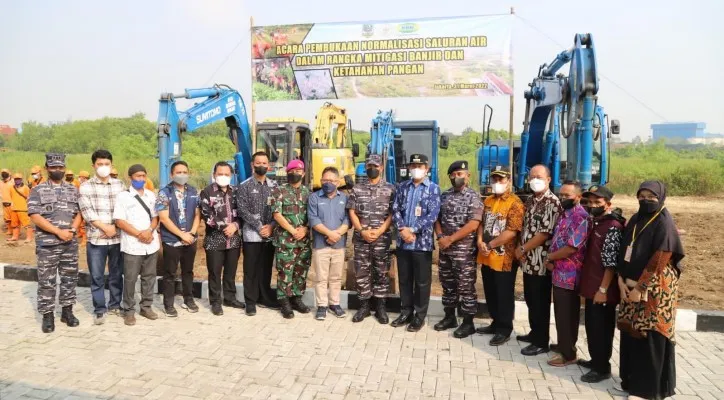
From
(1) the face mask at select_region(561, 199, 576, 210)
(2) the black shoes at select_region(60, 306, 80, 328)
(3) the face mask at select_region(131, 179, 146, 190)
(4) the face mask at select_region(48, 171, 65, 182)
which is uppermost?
(4) the face mask at select_region(48, 171, 65, 182)

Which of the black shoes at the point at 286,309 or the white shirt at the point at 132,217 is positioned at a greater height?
the white shirt at the point at 132,217

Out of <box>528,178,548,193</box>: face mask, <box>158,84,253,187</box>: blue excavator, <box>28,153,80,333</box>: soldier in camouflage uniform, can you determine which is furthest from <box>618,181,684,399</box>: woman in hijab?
<box>158,84,253,187</box>: blue excavator

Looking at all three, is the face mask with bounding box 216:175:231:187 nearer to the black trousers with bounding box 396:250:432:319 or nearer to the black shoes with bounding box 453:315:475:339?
the black trousers with bounding box 396:250:432:319

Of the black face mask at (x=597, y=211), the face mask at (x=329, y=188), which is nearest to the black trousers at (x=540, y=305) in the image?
the black face mask at (x=597, y=211)

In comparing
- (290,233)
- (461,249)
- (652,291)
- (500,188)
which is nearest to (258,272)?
(290,233)

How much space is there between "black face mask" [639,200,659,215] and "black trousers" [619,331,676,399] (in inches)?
32.0

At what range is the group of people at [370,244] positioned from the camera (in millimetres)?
3951

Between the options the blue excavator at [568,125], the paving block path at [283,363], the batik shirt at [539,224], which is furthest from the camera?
the blue excavator at [568,125]

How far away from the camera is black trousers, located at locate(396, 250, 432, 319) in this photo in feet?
16.5

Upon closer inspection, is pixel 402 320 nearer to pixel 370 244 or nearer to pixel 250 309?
pixel 370 244

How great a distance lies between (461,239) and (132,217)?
3286 millimetres

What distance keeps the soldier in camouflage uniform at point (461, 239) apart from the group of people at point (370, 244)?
0.04 ft

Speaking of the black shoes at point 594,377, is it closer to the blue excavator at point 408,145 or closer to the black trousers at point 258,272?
the black trousers at point 258,272

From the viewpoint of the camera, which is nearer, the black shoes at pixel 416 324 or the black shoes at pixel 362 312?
the black shoes at pixel 416 324
